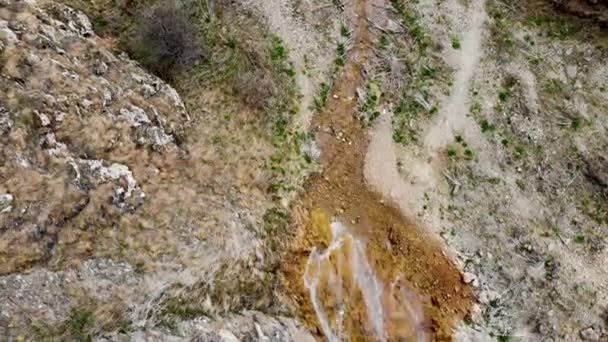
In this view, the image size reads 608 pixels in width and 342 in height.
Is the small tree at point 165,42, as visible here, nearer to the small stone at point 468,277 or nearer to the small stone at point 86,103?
the small stone at point 86,103

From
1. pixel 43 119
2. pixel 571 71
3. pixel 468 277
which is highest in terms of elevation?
pixel 43 119

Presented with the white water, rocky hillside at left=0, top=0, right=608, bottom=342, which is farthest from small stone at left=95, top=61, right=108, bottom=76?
the white water

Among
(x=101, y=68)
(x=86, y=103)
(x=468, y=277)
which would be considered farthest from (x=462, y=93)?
(x=86, y=103)

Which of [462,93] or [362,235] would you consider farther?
[462,93]

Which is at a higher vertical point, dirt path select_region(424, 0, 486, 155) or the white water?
dirt path select_region(424, 0, 486, 155)

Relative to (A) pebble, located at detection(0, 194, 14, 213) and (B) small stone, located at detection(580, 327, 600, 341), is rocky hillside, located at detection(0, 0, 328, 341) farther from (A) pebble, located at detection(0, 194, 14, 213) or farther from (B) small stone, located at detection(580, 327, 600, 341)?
(B) small stone, located at detection(580, 327, 600, 341)

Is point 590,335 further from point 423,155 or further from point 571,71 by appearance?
point 571,71

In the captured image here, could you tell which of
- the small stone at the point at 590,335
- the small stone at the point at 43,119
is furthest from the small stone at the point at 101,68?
the small stone at the point at 590,335

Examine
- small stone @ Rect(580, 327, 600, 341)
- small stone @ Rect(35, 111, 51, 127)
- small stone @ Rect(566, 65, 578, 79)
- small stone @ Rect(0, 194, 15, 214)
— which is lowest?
small stone @ Rect(580, 327, 600, 341)
